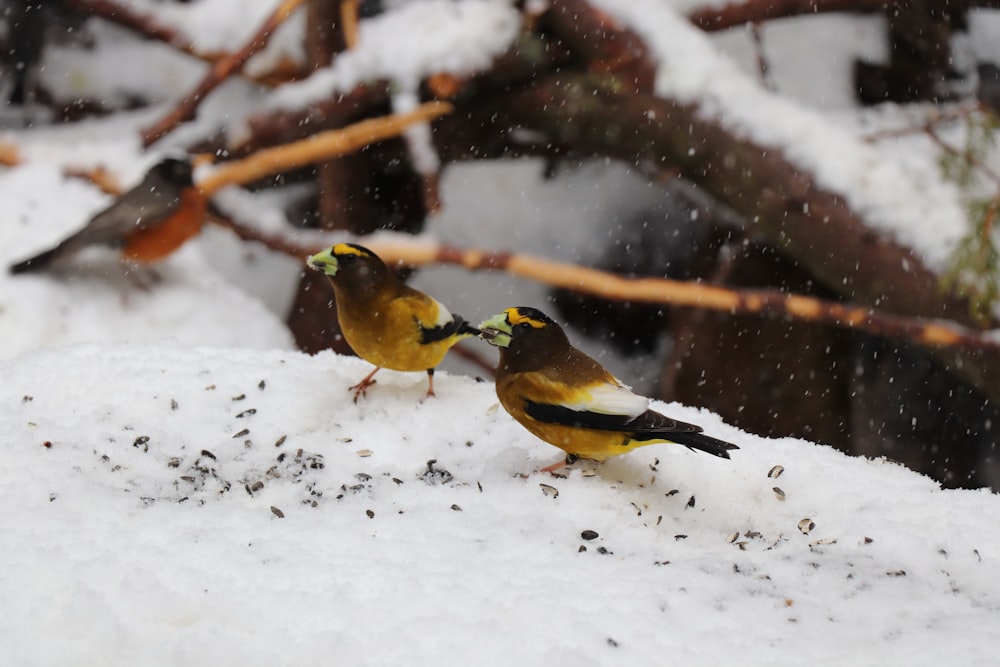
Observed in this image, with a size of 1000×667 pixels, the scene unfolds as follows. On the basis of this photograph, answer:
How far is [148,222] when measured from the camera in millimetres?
4141

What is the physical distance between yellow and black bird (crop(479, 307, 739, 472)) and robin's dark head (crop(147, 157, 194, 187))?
8.49ft

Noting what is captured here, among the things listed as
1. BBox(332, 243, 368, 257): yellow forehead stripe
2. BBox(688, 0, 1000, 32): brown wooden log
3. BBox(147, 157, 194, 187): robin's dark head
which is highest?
BBox(688, 0, 1000, 32): brown wooden log

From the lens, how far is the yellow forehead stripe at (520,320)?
89.0 inches

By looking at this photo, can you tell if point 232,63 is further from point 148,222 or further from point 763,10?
point 763,10

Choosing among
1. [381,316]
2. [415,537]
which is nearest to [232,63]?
[381,316]

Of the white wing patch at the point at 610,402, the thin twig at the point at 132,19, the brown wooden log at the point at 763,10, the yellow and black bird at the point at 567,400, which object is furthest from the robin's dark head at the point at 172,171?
the white wing patch at the point at 610,402

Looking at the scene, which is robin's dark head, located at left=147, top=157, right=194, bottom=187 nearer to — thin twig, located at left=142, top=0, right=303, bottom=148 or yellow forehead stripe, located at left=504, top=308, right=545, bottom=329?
thin twig, located at left=142, top=0, right=303, bottom=148

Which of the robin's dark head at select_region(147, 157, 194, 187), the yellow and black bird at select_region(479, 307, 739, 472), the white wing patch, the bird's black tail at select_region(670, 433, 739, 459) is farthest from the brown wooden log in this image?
the bird's black tail at select_region(670, 433, 739, 459)

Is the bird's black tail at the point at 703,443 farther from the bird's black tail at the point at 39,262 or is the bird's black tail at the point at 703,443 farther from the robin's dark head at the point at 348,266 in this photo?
Answer: the bird's black tail at the point at 39,262

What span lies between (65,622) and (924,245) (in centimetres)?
330

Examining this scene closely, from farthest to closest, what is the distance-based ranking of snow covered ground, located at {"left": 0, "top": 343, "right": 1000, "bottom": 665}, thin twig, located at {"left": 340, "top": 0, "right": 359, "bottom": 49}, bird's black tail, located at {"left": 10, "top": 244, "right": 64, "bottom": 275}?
thin twig, located at {"left": 340, "top": 0, "right": 359, "bottom": 49} → bird's black tail, located at {"left": 10, "top": 244, "right": 64, "bottom": 275} → snow covered ground, located at {"left": 0, "top": 343, "right": 1000, "bottom": 665}

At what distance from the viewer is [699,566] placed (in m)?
1.84

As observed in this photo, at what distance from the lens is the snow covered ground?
4.99 ft

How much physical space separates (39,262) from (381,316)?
2.10 meters
